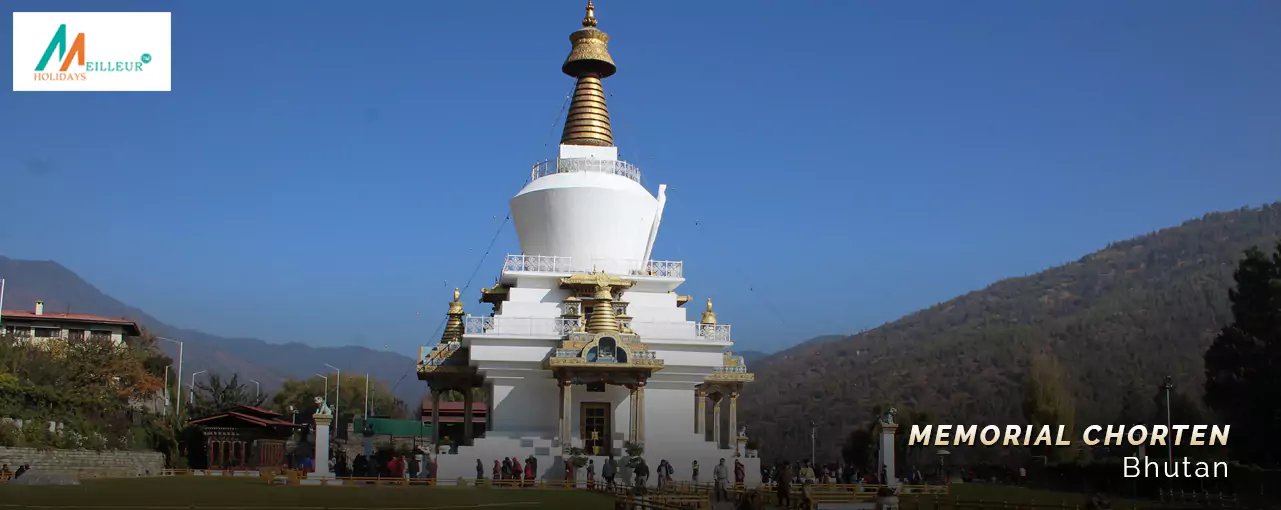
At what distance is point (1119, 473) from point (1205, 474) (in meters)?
2.73

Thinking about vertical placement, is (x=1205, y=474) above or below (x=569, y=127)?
below

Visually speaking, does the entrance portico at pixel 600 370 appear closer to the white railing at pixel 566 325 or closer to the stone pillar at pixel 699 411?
the white railing at pixel 566 325

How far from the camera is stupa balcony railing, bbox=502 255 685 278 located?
41.0 m

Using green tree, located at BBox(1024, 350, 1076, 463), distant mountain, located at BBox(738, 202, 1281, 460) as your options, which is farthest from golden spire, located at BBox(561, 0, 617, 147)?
distant mountain, located at BBox(738, 202, 1281, 460)

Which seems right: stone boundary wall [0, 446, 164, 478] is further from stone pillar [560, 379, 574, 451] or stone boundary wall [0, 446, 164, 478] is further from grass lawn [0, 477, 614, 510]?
stone pillar [560, 379, 574, 451]

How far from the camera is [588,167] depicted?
42.9 m

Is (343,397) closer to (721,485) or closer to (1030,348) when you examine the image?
(1030,348)

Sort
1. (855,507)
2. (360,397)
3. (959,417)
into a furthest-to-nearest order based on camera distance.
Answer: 1. (360,397)
2. (959,417)
3. (855,507)

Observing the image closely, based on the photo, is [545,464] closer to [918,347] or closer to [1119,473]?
[1119,473]

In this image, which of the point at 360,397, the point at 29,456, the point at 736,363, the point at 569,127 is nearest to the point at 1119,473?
the point at 736,363

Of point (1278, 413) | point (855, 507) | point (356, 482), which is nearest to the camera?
point (855, 507)

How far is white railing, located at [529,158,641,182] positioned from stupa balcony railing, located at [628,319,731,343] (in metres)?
6.04

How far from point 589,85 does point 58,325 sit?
3446 centimetres

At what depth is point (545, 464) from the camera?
34.9m
